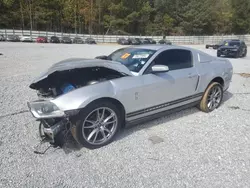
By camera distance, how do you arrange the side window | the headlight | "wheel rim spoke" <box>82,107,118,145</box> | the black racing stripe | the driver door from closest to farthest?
1. the headlight
2. "wheel rim spoke" <box>82,107,118,145</box>
3. the black racing stripe
4. the driver door
5. the side window

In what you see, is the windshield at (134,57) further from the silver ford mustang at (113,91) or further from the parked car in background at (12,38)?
the parked car in background at (12,38)

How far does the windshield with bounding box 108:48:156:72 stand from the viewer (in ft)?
11.5

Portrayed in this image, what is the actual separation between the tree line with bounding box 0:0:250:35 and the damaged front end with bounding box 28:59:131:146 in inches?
2212

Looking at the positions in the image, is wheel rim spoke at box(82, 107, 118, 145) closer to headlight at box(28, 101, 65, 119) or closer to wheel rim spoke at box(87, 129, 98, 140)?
wheel rim spoke at box(87, 129, 98, 140)

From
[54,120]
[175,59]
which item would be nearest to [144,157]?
[54,120]

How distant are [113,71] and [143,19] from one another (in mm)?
63707

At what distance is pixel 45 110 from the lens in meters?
2.79

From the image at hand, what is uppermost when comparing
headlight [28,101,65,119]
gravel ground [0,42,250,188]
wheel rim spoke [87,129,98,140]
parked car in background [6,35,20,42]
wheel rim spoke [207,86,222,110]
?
parked car in background [6,35,20,42]

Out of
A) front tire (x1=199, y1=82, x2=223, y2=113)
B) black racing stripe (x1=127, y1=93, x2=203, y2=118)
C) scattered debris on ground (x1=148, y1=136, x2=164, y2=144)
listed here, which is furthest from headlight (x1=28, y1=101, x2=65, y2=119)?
front tire (x1=199, y1=82, x2=223, y2=113)

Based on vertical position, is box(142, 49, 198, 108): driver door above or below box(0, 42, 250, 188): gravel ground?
above

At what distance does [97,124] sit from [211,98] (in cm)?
277

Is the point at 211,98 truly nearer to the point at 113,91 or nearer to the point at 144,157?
the point at 144,157

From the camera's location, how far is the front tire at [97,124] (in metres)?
2.83

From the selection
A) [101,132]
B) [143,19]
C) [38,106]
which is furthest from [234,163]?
[143,19]
